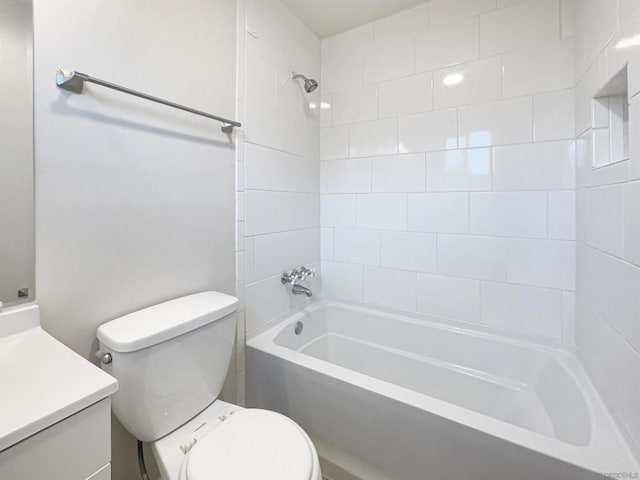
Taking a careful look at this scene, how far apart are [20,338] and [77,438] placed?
419 millimetres

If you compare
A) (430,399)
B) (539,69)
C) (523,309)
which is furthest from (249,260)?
(539,69)

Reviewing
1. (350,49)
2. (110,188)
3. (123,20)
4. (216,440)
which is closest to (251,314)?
(216,440)

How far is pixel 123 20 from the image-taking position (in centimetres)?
99

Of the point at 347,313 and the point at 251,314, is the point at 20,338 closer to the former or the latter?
the point at 251,314

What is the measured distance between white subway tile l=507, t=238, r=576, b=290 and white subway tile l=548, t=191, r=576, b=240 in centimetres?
4

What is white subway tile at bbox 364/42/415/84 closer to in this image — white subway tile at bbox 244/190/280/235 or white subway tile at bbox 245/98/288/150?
white subway tile at bbox 245/98/288/150

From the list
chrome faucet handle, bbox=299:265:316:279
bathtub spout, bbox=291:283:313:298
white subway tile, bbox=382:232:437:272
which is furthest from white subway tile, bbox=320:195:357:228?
bathtub spout, bbox=291:283:313:298

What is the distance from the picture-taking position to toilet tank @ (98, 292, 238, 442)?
85 cm

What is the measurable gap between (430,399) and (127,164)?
4.49 ft

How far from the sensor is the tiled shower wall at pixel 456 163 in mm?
1418

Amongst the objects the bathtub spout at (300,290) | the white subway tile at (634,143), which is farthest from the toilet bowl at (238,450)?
the white subway tile at (634,143)

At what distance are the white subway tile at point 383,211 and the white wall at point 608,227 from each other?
837 millimetres

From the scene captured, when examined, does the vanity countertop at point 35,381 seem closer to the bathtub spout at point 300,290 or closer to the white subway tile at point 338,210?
the bathtub spout at point 300,290

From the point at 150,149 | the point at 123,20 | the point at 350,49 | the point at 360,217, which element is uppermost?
the point at 350,49
